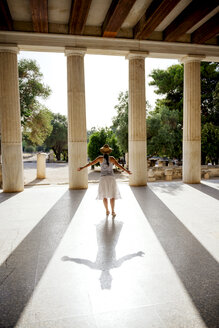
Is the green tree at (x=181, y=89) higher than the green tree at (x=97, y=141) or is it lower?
higher

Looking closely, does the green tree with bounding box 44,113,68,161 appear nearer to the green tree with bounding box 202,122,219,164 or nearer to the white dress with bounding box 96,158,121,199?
the green tree with bounding box 202,122,219,164

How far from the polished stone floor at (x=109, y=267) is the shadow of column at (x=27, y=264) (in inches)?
0.6

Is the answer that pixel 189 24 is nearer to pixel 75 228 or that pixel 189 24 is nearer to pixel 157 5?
pixel 157 5

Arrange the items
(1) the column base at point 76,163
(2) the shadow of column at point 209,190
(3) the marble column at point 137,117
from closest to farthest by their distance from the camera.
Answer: (2) the shadow of column at point 209,190 → (1) the column base at point 76,163 → (3) the marble column at point 137,117

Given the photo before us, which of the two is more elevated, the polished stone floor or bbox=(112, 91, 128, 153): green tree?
bbox=(112, 91, 128, 153): green tree

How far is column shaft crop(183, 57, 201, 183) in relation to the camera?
13938 mm

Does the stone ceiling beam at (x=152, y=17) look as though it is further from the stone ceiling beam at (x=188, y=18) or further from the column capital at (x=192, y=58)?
the column capital at (x=192, y=58)

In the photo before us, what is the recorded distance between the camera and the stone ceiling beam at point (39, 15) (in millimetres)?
9258

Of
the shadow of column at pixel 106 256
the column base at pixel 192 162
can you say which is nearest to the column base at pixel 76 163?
the column base at pixel 192 162

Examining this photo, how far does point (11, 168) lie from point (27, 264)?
27.5 feet

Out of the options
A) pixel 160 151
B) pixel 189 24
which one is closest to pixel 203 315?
pixel 189 24

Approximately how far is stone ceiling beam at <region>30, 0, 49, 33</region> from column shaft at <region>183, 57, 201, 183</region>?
7.76 metres

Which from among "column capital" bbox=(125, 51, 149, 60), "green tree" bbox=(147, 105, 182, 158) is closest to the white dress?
"column capital" bbox=(125, 51, 149, 60)

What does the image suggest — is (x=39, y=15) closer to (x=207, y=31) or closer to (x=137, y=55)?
(x=137, y=55)
